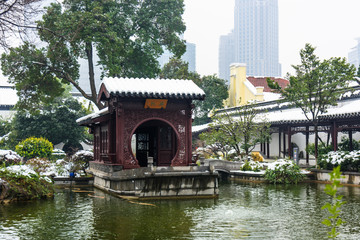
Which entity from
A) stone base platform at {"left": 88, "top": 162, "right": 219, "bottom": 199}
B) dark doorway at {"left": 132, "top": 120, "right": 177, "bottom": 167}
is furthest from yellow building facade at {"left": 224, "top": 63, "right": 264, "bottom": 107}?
stone base platform at {"left": 88, "top": 162, "right": 219, "bottom": 199}

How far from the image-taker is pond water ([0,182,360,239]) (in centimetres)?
1048

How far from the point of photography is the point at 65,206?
15.2 m

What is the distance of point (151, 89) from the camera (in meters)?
18.2

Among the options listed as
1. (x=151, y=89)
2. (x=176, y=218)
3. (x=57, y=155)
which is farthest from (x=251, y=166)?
(x=57, y=155)

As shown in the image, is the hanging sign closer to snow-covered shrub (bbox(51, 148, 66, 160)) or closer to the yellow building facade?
snow-covered shrub (bbox(51, 148, 66, 160))

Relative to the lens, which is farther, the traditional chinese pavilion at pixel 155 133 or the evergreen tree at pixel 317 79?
the evergreen tree at pixel 317 79

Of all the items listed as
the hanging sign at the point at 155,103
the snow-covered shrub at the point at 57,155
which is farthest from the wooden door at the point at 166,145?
the snow-covered shrub at the point at 57,155

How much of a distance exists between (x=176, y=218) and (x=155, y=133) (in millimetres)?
8606

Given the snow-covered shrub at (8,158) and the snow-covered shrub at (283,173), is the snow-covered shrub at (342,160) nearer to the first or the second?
the snow-covered shrub at (283,173)

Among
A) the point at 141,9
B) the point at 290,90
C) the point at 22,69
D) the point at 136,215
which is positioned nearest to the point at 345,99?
the point at 290,90

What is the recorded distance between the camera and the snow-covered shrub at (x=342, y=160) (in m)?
22.4

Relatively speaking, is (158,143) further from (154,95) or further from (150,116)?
(154,95)

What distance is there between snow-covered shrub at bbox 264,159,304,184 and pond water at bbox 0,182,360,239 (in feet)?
15.7

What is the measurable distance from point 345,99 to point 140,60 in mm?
15544
